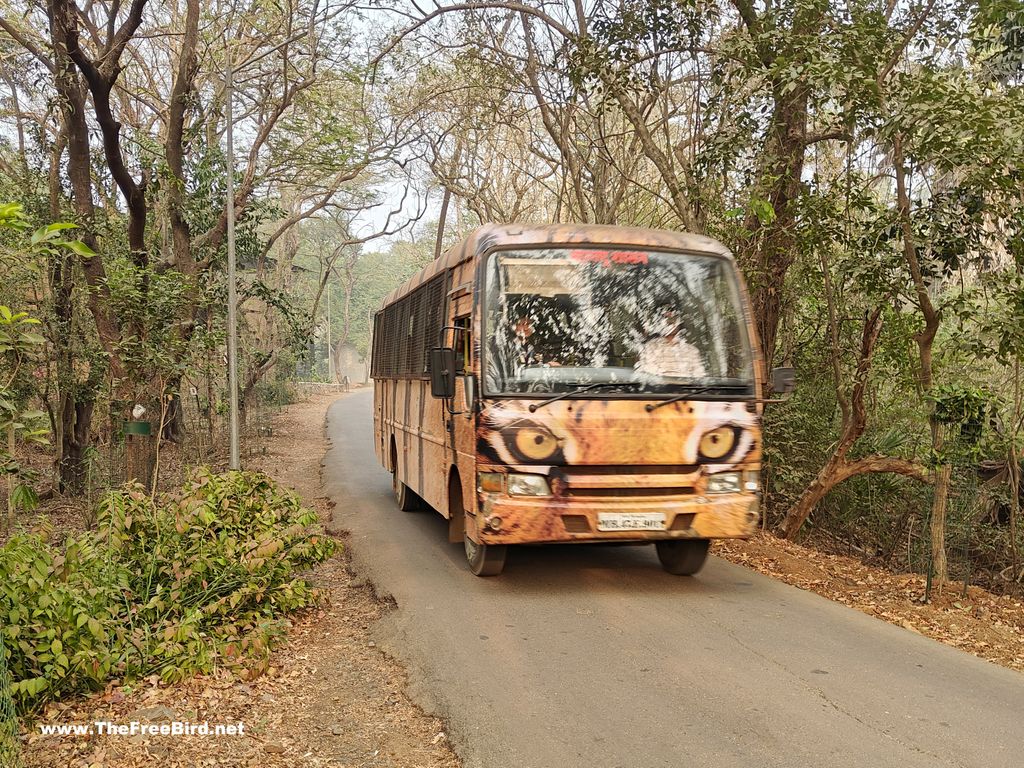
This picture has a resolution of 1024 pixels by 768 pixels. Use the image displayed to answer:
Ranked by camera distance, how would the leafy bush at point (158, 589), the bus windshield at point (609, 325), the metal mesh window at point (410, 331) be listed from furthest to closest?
the metal mesh window at point (410, 331) < the bus windshield at point (609, 325) < the leafy bush at point (158, 589)

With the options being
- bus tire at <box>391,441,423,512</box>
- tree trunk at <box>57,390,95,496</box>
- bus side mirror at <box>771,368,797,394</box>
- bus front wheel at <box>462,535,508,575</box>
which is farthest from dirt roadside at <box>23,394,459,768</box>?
tree trunk at <box>57,390,95,496</box>

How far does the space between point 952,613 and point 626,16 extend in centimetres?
814

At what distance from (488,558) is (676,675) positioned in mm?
2694

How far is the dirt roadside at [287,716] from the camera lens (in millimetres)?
4395

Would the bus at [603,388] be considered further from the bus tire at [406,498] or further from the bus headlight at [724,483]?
the bus tire at [406,498]

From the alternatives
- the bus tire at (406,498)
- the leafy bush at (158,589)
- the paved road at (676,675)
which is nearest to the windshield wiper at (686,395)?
the paved road at (676,675)

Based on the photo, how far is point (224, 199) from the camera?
1602 cm

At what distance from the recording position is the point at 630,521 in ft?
22.9

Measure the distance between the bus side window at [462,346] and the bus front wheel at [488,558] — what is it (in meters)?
1.50

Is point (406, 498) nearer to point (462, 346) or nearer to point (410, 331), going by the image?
point (410, 331)

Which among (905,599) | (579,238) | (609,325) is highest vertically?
(579,238)

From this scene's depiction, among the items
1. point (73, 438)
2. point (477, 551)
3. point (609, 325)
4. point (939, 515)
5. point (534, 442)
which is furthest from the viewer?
point (73, 438)

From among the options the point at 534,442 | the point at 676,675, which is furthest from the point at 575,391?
the point at 676,675

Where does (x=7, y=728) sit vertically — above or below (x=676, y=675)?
above
